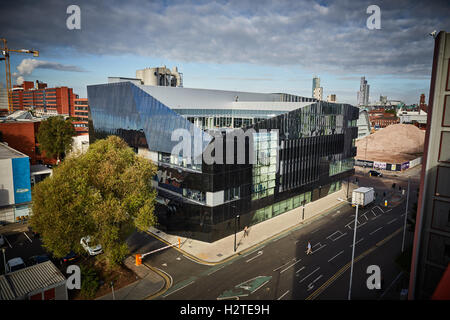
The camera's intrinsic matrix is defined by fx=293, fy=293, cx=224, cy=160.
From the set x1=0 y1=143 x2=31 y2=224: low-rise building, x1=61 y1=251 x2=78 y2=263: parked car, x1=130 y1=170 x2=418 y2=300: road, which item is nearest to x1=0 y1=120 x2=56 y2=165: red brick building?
x1=0 y1=143 x2=31 y2=224: low-rise building

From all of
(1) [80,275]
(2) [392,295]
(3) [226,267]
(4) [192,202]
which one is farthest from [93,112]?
(2) [392,295]

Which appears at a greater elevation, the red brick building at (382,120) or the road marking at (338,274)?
the red brick building at (382,120)

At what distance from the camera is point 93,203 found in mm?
23375

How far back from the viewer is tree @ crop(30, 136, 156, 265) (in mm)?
22266

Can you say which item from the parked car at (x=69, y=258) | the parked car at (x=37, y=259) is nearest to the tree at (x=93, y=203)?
the parked car at (x=69, y=258)

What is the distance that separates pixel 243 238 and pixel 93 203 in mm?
18745

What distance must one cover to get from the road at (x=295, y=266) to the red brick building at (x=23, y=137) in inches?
1583

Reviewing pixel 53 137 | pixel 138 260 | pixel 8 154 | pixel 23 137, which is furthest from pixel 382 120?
pixel 8 154

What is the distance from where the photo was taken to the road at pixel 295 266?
80.9ft

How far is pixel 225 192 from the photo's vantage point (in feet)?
113

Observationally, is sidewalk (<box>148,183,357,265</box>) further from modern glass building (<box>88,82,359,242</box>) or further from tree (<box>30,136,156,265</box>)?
tree (<box>30,136,156,265</box>)

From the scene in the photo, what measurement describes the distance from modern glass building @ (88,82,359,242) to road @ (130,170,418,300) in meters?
5.28

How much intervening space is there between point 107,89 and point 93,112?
26.9ft

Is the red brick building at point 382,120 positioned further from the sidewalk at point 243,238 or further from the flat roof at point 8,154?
the flat roof at point 8,154
